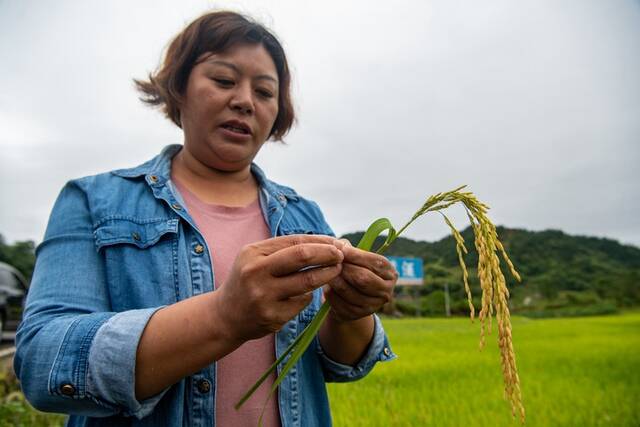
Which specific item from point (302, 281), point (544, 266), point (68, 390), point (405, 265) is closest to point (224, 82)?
point (302, 281)

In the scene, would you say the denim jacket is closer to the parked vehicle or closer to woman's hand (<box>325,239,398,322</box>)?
woman's hand (<box>325,239,398,322</box>)

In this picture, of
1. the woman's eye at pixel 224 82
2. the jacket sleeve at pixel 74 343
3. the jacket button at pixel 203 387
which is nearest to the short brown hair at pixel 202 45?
the woman's eye at pixel 224 82

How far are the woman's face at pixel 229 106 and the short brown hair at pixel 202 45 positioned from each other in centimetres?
4

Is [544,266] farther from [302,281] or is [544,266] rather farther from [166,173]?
[302,281]

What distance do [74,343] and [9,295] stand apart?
10.9 m

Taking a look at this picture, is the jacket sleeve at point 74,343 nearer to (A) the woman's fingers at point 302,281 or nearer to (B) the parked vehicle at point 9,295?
(A) the woman's fingers at point 302,281

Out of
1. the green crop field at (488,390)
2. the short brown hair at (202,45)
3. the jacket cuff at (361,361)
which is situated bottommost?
the green crop field at (488,390)

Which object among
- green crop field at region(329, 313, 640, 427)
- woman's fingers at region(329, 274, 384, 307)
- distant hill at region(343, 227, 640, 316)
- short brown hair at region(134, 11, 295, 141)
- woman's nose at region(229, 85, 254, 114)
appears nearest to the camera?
woman's fingers at region(329, 274, 384, 307)

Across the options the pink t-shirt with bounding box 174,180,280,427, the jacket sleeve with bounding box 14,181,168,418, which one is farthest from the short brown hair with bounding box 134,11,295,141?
the jacket sleeve with bounding box 14,181,168,418

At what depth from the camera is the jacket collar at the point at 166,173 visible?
1.58 meters

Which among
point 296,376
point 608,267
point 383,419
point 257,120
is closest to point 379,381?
point 383,419

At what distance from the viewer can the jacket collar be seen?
158cm

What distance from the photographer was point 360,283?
3.68ft

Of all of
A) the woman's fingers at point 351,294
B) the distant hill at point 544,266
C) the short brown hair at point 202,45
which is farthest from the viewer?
the distant hill at point 544,266
